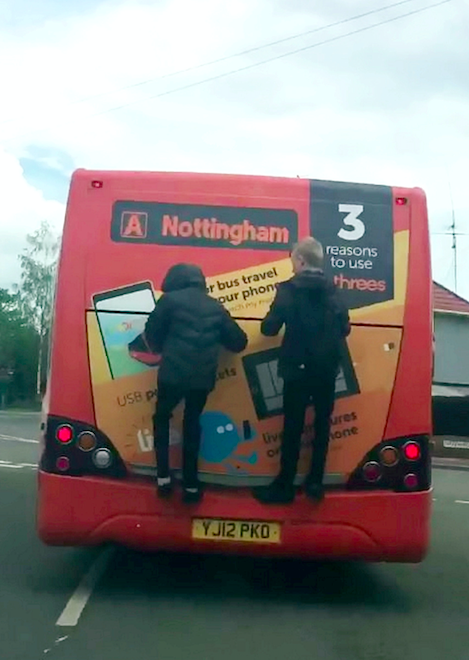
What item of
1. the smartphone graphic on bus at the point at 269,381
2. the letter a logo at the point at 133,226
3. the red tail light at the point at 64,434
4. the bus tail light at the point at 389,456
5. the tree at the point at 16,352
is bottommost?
the bus tail light at the point at 389,456

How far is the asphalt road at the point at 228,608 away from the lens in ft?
24.9

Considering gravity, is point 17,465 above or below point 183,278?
below

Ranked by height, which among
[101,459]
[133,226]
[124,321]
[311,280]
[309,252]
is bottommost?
[101,459]

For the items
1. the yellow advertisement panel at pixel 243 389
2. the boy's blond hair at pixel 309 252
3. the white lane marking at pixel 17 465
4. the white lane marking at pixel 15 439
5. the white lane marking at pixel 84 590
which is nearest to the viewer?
the white lane marking at pixel 84 590

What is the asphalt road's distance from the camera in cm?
758

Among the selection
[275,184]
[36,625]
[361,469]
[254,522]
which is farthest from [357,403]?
[36,625]

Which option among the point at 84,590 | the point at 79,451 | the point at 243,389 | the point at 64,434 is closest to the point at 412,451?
the point at 243,389

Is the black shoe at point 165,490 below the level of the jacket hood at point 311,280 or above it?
below

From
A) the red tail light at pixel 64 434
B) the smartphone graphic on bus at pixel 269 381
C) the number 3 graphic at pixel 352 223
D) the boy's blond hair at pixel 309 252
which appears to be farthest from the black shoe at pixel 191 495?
the number 3 graphic at pixel 352 223

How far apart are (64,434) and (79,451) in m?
0.15

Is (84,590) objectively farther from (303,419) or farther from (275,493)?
(303,419)

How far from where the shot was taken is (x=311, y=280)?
27.7ft

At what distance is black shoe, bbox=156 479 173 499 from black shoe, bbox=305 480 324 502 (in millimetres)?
902

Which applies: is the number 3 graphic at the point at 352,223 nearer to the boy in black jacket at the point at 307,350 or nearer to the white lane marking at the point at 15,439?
the boy in black jacket at the point at 307,350
